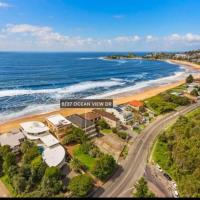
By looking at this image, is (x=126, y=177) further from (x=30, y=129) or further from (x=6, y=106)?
(x=6, y=106)

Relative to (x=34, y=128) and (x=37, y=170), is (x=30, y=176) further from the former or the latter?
(x=34, y=128)

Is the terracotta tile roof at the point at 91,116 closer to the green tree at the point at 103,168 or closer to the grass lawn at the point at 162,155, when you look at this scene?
the grass lawn at the point at 162,155

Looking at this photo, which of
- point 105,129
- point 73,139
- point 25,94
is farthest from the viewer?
point 25,94

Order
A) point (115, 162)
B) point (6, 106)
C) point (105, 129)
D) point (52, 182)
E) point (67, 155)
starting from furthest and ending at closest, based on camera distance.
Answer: point (6, 106) → point (105, 129) → point (67, 155) → point (115, 162) → point (52, 182)

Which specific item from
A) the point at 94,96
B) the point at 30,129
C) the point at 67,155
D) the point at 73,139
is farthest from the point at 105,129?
the point at 94,96

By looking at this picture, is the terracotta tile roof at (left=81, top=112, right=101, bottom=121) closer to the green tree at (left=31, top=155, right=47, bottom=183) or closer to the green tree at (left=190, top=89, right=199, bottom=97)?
the green tree at (left=31, top=155, right=47, bottom=183)

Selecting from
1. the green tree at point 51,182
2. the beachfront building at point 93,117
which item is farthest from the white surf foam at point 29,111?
the green tree at point 51,182
